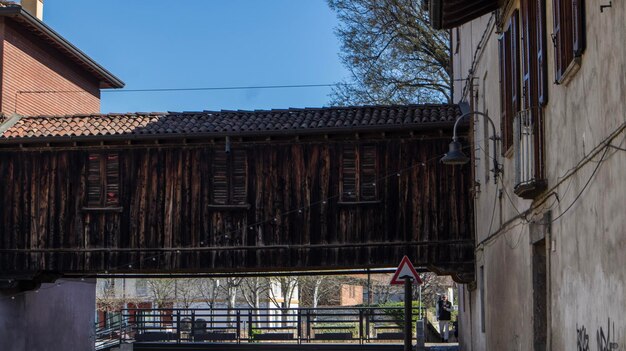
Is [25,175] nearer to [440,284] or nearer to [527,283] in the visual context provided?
[527,283]

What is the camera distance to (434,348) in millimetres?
29844

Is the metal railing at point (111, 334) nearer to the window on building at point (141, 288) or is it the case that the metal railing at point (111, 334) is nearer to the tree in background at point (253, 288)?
the tree in background at point (253, 288)

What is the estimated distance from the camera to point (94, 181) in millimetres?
24188

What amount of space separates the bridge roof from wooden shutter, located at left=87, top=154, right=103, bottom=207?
68 centimetres

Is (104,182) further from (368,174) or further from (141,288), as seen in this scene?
(141,288)

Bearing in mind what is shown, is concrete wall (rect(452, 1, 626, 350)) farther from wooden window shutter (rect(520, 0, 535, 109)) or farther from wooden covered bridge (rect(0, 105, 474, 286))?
wooden covered bridge (rect(0, 105, 474, 286))

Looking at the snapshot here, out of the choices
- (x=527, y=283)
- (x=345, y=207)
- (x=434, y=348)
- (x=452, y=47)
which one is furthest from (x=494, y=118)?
(x=434, y=348)

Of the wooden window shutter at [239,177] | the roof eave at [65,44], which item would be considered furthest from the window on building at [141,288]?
the wooden window shutter at [239,177]

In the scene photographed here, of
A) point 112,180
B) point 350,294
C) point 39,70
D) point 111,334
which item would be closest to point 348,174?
point 112,180

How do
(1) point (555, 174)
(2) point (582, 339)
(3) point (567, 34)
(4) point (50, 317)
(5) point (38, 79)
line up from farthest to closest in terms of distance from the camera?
(5) point (38, 79) → (4) point (50, 317) → (1) point (555, 174) → (3) point (567, 34) → (2) point (582, 339)

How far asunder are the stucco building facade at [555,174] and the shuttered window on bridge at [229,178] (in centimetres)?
727

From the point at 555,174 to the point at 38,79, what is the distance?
22.3 metres

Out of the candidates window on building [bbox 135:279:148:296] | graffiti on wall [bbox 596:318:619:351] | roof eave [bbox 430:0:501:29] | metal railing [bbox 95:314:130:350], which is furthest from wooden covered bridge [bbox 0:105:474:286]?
window on building [bbox 135:279:148:296]

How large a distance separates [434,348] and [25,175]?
13.7m
